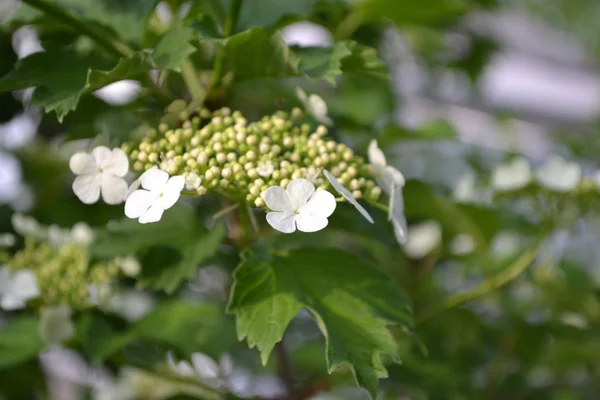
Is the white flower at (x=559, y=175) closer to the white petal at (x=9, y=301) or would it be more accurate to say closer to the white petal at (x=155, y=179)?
the white petal at (x=155, y=179)

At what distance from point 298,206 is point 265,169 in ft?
0.16

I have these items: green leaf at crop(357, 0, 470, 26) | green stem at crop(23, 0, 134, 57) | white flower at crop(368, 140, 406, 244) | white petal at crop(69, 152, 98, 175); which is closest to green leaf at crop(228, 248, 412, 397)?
white flower at crop(368, 140, 406, 244)

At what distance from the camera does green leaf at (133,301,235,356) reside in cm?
79

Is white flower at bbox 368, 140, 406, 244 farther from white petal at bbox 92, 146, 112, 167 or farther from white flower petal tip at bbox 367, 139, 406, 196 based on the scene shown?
white petal at bbox 92, 146, 112, 167

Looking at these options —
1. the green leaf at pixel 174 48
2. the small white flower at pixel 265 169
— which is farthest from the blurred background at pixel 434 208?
the small white flower at pixel 265 169

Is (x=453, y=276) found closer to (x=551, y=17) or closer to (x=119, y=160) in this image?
(x=119, y=160)

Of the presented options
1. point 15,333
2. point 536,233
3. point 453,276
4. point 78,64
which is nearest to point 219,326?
point 15,333

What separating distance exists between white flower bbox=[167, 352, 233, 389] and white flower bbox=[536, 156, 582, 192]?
50 centimetres

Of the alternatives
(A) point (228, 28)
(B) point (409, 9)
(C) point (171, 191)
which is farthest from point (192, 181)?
(B) point (409, 9)

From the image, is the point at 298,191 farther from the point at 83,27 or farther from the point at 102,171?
the point at 83,27

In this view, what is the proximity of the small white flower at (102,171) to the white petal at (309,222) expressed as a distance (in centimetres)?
18

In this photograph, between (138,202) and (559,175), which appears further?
(559,175)

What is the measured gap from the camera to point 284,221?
51cm

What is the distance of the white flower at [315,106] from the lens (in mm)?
677
